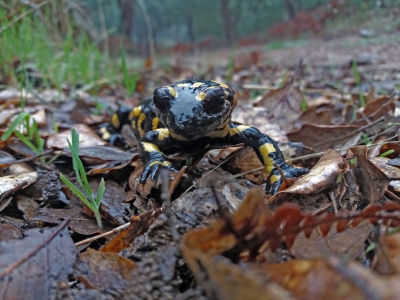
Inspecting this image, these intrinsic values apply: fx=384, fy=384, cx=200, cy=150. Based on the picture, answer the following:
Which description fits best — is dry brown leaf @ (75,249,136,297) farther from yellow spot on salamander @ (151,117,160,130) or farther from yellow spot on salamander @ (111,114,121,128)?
yellow spot on salamander @ (111,114,121,128)

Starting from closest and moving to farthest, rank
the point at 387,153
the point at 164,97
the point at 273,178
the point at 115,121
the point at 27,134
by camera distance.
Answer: the point at 387,153
the point at 273,178
the point at 164,97
the point at 27,134
the point at 115,121

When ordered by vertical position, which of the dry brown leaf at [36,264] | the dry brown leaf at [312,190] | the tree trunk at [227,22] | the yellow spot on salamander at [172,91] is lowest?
the tree trunk at [227,22]

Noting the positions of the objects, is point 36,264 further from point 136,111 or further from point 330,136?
point 136,111

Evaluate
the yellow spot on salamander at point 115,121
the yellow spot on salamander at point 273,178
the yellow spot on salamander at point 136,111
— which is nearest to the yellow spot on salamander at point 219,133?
the yellow spot on salamander at point 273,178

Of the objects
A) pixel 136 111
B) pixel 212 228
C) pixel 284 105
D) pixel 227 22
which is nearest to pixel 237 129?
pixel 284 105

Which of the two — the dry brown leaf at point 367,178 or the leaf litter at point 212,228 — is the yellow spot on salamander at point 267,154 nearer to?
the leaf litter at point 212,228

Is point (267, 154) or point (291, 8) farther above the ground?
point (267, 154)
